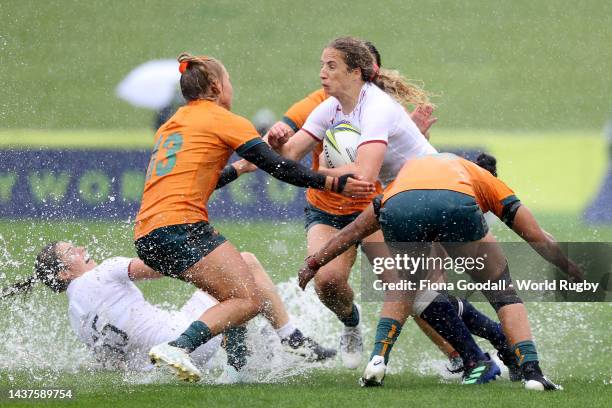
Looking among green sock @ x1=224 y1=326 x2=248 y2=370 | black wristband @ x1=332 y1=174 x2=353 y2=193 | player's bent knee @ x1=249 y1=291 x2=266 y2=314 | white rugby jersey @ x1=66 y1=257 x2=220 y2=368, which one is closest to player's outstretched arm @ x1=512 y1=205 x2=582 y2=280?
black wristband @ x1=332 y1=174 x2=353 y2=193

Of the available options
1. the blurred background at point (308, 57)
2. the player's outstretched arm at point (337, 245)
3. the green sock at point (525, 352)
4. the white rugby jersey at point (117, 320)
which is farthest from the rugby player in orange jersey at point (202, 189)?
the blurred background at point (308, 57)

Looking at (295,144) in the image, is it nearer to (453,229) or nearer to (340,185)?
(340,185)

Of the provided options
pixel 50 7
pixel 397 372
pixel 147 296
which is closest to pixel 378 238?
pixel 397 372

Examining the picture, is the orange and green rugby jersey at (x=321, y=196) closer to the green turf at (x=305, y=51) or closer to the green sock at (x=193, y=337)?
the green sock at (x=193, y=337)

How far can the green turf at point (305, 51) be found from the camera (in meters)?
18.5

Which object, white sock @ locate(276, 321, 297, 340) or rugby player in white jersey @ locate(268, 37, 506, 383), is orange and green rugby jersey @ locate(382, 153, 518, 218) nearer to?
rugby player in white jersey @ locate(268, 37, 506, 383)

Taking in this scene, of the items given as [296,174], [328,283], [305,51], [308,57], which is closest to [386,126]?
[296,174]

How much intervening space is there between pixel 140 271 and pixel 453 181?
1855mm

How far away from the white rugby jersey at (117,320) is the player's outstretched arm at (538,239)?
1.77m

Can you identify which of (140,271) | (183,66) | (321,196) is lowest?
(140,271)

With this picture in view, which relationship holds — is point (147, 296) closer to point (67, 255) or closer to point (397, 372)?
point (67, 255)

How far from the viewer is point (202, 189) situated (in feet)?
18.7

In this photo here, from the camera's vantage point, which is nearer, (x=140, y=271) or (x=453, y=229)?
(x=453, y=229)

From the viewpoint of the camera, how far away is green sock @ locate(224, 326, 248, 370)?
19.6 feet
